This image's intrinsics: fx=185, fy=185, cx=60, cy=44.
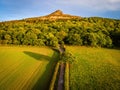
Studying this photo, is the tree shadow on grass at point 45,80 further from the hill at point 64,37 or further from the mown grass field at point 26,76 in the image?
the hill at point 64,37

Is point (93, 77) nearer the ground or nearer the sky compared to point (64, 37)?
nearer the sky

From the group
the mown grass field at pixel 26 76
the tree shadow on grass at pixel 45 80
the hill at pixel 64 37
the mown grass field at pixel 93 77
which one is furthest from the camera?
the hill at pixel 64 37

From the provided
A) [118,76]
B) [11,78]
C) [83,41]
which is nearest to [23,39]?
[83,41]

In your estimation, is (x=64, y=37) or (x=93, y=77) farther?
(x=64, y=37)

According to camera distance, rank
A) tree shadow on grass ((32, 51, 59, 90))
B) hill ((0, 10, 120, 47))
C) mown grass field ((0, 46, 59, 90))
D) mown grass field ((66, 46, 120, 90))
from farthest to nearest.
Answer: hill ((0, 10, 120, 47)), mown grass field ((0, 46, 59, 90)), tree shadow on grass ((32, 51, 59, 90)), mown grass field ((66, 46, 120, 90))

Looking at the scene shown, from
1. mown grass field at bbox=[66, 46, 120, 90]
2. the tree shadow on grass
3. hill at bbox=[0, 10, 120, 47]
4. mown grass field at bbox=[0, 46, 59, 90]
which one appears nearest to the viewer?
mown grass field at bbox=[66, 46, 120, 90]

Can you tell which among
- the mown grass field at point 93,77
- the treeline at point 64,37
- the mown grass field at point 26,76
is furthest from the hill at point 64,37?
the mown grass field at point 93,77

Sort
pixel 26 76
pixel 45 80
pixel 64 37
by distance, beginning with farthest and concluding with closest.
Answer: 1. pixel 64 37
2. pixel 26 76
3. pixel 45 80

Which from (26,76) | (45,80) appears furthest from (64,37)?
(45,80)

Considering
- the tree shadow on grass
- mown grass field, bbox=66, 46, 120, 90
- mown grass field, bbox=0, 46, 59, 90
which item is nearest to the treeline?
mown grass field, bbox=0, 46, 59, 90

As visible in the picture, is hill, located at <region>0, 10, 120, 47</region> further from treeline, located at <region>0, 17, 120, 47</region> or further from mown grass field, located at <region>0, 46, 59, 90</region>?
mown grass field, located at <region>0, 46, 59, 90</region>

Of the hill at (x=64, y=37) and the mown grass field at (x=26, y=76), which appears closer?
the mown grass field at (x=26, y=76)

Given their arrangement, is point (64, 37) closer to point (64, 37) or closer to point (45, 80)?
point (64, 37)

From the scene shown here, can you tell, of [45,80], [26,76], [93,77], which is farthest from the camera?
[26,76]
